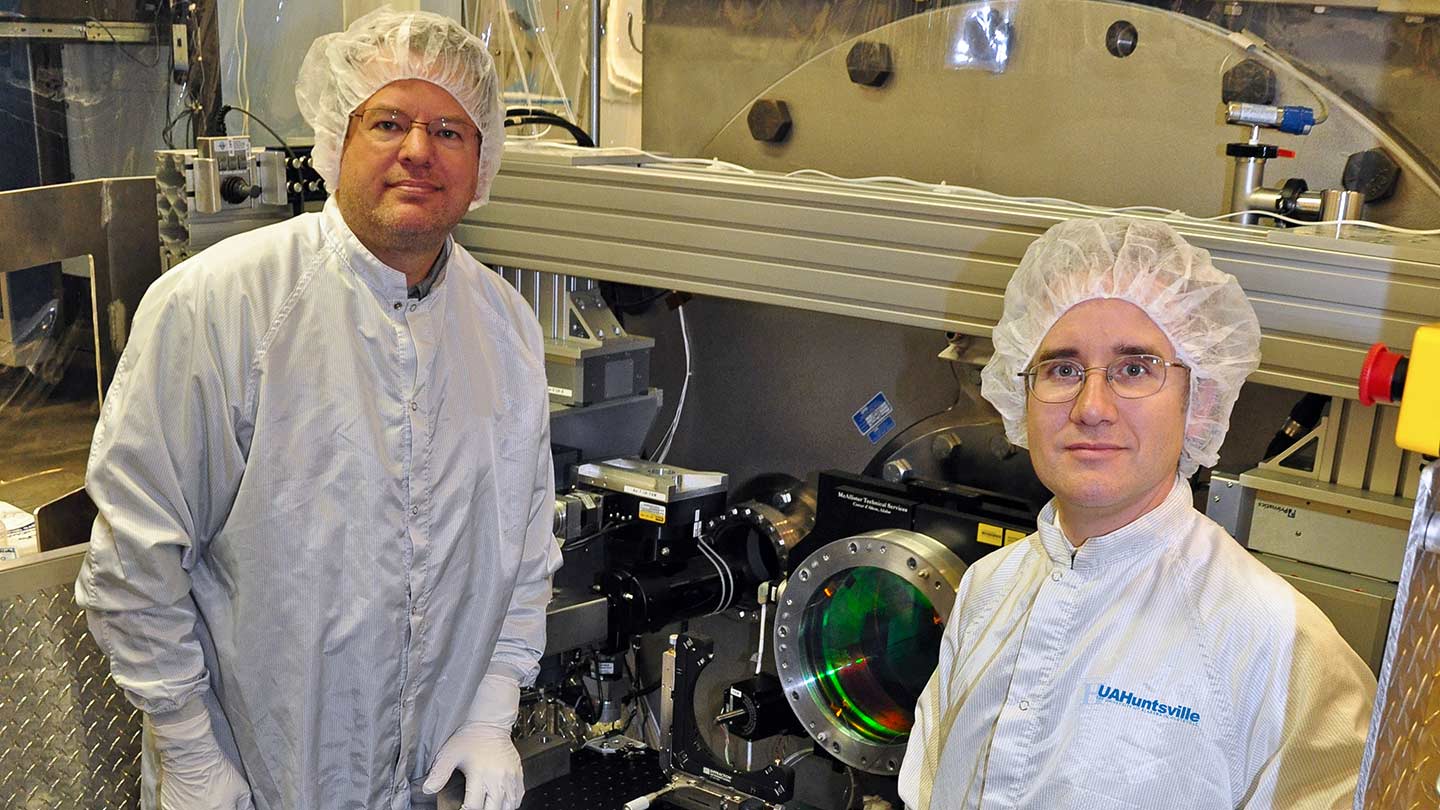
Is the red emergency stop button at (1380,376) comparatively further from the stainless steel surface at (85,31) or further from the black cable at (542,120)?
the stainless steel surface at (85,31)

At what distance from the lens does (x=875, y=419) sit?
214 cm

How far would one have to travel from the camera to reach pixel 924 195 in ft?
5.86

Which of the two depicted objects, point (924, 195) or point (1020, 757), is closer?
point (1020, 757)

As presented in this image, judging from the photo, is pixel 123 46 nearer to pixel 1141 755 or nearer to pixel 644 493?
pixel 644 493

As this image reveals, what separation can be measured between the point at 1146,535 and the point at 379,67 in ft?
3.50

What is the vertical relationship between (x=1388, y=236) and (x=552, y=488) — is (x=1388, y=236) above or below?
above

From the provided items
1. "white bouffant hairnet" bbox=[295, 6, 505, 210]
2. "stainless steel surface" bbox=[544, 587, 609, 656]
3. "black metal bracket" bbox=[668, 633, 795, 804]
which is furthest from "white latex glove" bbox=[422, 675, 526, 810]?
"white bouffant hairnet" bbox=[295, 6, 505, 210]

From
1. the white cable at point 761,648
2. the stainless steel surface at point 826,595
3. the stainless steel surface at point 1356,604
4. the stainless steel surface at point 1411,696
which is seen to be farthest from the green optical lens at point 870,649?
the stainless steel surface at point 1411,696

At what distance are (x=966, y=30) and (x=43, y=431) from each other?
162 centimetres

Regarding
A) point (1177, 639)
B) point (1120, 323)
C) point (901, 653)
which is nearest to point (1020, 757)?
point (1177, 639)

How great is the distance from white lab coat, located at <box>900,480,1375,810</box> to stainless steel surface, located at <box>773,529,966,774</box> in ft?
1.40

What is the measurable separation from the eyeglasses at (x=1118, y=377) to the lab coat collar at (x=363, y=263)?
81 cm

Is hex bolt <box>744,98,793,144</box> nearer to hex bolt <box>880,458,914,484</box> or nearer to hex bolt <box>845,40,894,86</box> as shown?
hex bolt <box>845,40,894,86</box>

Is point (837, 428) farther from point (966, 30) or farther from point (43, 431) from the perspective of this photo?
point (43, 431)
